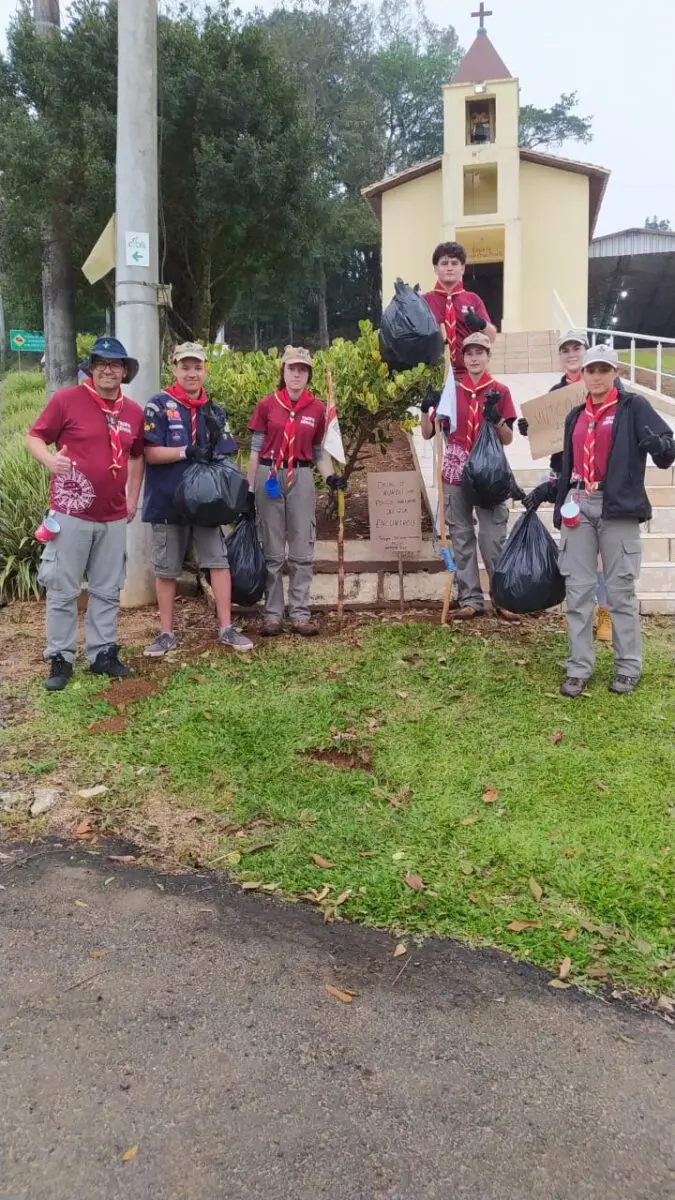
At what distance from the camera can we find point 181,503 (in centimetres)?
488

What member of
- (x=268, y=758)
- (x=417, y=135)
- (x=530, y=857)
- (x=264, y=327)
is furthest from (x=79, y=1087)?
(x=417, y=135)

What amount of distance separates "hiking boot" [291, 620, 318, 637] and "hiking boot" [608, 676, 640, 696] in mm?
1905

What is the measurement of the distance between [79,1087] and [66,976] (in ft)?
1.54

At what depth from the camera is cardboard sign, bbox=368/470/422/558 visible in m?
5.76

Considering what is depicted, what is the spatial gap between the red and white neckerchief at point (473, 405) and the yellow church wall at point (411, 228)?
50.9 feet

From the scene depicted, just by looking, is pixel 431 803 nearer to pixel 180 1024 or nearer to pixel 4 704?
pixel 180 1024

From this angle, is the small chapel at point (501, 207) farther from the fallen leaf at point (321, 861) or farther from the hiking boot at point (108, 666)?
the fallen leaf at point (321, 861)

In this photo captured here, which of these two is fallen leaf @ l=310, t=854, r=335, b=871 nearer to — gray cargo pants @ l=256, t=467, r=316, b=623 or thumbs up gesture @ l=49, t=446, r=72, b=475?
thumbs up gesture @ l=49, t=446, r=72, b=475

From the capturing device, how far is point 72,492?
460 centimetres

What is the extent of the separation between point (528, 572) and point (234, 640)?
1797mm

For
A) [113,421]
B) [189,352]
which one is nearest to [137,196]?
[189,352]

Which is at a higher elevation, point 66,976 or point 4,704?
point 4,704

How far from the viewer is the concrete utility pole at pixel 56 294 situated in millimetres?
14141

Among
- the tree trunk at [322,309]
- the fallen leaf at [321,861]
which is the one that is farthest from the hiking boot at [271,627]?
the tree trunk at [322,309]
